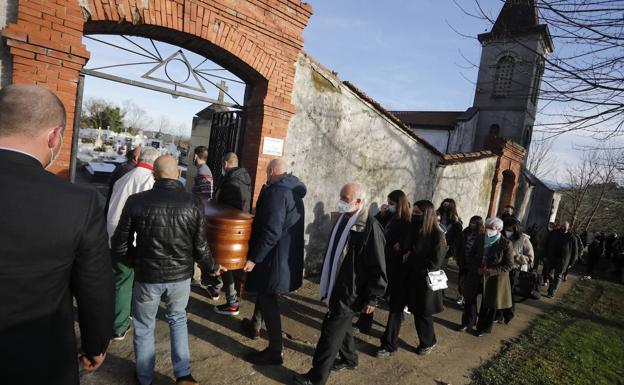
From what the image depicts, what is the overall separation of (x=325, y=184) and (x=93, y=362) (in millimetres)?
4969

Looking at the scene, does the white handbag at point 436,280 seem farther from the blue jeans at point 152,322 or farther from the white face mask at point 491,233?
the blue jeans at point 152,322

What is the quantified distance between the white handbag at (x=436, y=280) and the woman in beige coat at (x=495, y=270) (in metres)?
1.16

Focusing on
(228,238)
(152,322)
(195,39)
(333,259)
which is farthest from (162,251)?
(195,39)

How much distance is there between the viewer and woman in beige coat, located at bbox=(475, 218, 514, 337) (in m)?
4.86

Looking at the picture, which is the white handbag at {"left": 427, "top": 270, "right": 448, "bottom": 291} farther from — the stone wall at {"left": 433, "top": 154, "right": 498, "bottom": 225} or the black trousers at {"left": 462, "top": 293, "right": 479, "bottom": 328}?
the stone wall at {"left": 433, "top": 154, "right": 498, "bottom": 225}

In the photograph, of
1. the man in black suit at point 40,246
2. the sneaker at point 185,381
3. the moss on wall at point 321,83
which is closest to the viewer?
the man in black suit at point 40,246

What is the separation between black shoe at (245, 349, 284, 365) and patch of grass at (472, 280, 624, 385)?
2.21 m

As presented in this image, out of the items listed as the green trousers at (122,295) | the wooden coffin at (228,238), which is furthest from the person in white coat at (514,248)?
the green trousers at (122,295)

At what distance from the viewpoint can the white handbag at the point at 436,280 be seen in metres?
4.06

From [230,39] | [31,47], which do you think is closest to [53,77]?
[31,47]

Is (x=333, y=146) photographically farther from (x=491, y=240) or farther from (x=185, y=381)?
(x=185, y=381)

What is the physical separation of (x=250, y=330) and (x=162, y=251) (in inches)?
70.4

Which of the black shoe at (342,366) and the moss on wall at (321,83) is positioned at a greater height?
the moss on wall at (321,83)

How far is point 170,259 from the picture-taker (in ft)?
9.02
